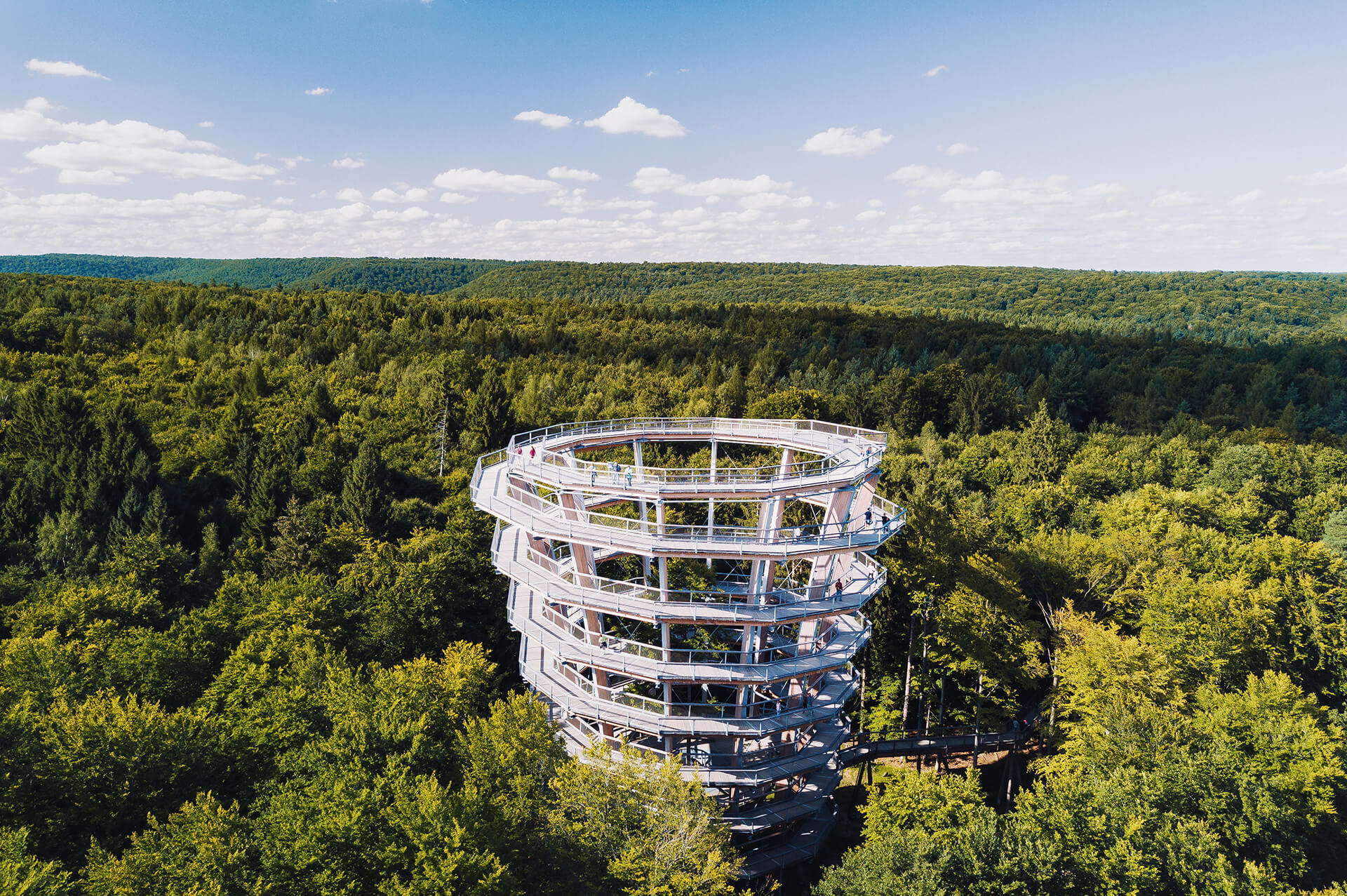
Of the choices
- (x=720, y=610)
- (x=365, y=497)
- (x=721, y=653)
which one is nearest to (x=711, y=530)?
(x=720, y=610)

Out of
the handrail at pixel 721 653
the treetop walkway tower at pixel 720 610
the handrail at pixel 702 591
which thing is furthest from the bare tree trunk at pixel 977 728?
the handrail at pixel 702 591

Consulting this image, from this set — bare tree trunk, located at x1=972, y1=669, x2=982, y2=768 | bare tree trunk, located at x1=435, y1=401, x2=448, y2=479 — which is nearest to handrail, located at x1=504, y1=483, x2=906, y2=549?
bare tree trunk, located at x1=972, y1=669, x2=982, y2=768

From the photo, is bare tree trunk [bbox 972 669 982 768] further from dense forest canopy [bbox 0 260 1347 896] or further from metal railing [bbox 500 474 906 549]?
metal railing [bbox 500 474 906 549]

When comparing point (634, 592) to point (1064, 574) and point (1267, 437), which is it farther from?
point (1267, 437)

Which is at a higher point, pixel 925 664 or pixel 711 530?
pixel 711 530

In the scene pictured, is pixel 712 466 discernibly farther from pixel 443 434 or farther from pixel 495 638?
pixel 443 434

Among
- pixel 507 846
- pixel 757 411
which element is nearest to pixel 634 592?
pixel 507 846
